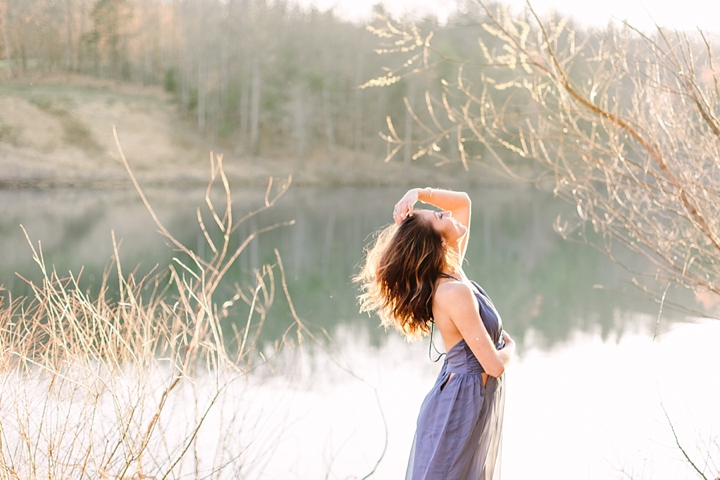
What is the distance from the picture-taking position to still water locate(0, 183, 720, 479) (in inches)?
173

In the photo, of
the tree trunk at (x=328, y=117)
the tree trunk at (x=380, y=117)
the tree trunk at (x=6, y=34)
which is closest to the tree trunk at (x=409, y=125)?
the tree trunk at (x=380, y=117)

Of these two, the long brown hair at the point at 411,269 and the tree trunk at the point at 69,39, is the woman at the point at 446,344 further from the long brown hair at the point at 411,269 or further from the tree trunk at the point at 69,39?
the tree trunk at the point at 69,39

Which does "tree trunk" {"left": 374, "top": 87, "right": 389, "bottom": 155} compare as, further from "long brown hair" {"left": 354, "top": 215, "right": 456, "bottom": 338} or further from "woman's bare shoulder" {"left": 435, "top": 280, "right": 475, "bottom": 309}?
"woman's bare shoulder" {"left": 435, "top": 280, "right": 475, "bottom": 309}

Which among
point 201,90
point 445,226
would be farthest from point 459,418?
point 201,90

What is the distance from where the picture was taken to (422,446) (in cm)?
198

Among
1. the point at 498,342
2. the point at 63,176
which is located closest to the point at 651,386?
the point at 498,342

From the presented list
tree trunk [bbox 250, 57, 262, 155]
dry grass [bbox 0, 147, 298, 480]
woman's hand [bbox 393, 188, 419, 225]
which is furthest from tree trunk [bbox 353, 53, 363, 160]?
woman's hand [bbox 393, 188, 419, 225]

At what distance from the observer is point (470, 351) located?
1.92 meters

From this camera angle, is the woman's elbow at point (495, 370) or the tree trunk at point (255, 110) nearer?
the woman's elbow at point (495, 370)

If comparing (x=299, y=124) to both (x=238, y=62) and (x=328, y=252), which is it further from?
(x=328, y=252)

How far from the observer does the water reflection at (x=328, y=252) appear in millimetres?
8648

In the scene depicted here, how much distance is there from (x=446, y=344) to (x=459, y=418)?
0.68 ft

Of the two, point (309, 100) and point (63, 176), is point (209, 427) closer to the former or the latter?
point (63, 176)

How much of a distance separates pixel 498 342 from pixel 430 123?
1179 inches
